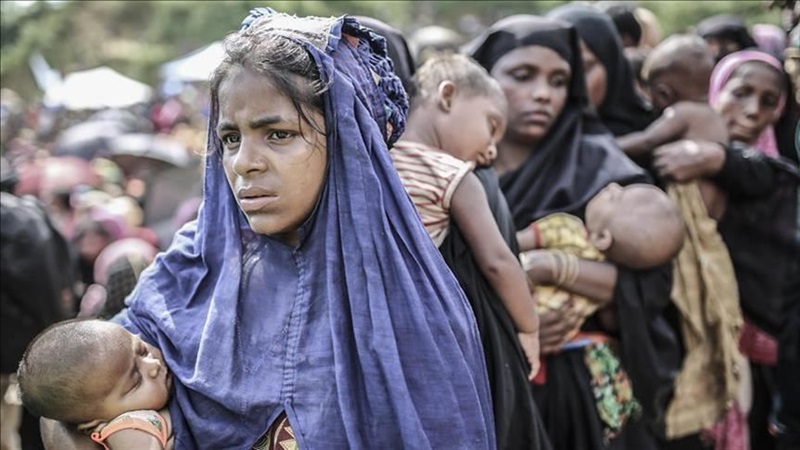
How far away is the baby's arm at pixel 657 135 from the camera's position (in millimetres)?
4383

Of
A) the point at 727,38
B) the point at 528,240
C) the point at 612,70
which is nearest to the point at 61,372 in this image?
the point at 528,240

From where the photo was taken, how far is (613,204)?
3643 mm

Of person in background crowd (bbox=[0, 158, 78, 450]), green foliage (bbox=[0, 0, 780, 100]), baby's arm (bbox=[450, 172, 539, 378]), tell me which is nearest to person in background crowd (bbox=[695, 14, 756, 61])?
baby's arm (bbox=[450, 172, 539, 378])

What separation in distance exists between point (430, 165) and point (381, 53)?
43 cm

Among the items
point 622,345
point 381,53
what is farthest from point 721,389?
point 381,53

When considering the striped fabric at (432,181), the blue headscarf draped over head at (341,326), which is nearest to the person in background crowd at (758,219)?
the striped fabric at (432,181)

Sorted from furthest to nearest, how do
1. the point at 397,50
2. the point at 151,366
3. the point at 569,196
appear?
the point at 569,196, the point at 397,50, the point at 151,366

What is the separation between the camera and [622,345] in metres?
3.73

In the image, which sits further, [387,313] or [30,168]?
[30,168]

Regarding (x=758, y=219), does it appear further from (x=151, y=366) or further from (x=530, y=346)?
(x=151, y=366)

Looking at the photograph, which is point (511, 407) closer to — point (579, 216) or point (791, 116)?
point (579, 216)

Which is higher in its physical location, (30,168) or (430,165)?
(430,165)

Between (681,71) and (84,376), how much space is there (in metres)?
3.20

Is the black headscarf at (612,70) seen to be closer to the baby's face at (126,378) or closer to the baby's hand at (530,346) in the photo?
the baby's hand at (530,346)
